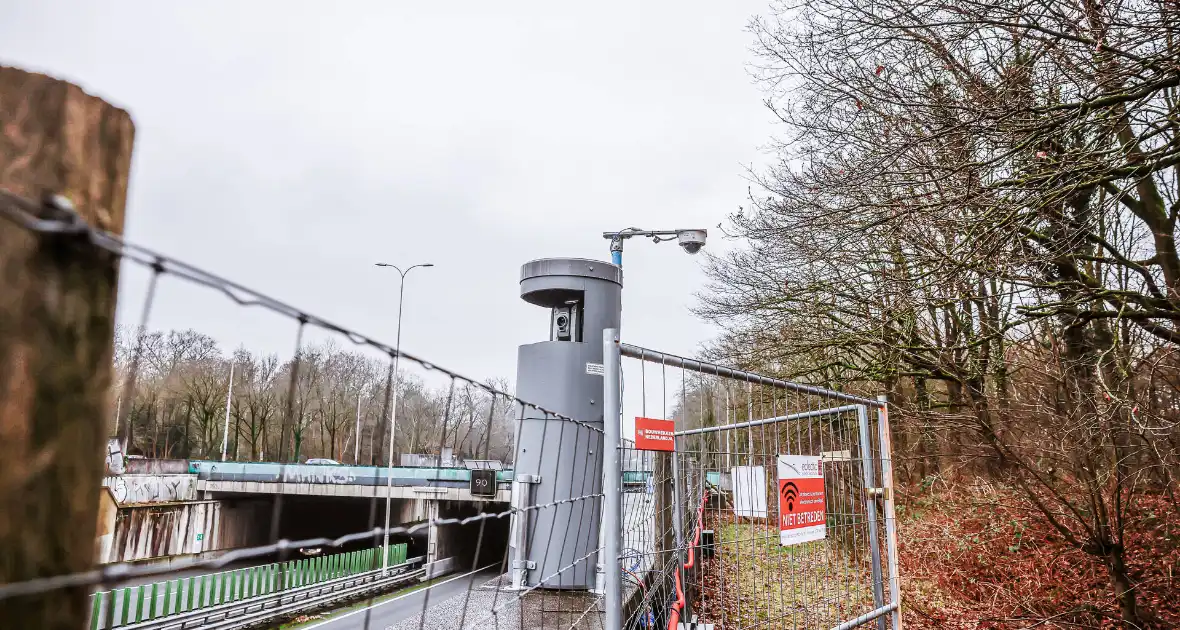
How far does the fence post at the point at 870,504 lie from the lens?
4852mm

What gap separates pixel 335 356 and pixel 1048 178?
630 cm

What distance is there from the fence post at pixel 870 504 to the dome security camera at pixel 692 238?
16.3 ft

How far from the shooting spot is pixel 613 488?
303cm

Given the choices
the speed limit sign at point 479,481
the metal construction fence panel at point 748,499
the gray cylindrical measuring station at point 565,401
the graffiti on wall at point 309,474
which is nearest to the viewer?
the graffiti on wall at point 309,474

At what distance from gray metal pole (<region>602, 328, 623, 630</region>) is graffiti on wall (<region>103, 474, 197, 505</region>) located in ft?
6.08

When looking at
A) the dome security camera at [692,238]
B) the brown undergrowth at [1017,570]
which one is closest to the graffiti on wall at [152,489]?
the brown undergrowth at [1017,570]

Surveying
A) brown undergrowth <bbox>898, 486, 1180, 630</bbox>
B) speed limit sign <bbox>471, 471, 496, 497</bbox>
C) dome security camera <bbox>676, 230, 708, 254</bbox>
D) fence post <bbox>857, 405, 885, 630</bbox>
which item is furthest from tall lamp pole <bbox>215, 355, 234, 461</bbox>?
dome security camera <bbox>676, 230, 708, 254</bbox>

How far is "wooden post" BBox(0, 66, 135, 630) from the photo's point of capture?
2.74 ft

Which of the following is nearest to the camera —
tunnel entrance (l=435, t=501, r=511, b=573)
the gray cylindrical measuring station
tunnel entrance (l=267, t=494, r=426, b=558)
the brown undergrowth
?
tunnel entrance (l=267, t=494, r=426, b=558)

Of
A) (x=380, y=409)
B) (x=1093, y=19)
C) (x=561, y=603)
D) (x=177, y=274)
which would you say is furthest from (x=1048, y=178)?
(x=177, y=274)

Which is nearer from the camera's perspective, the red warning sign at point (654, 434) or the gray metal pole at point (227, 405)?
the gray metal pole at point (227, 405)

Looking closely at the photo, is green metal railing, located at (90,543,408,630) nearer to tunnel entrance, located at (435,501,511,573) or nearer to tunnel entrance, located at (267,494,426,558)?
tunnel entrance, located at (267,494,426,558)

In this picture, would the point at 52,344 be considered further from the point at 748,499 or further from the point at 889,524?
the point at 889,524

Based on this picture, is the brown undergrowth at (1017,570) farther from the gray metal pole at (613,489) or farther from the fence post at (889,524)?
the gray metal pole at (613,489)
